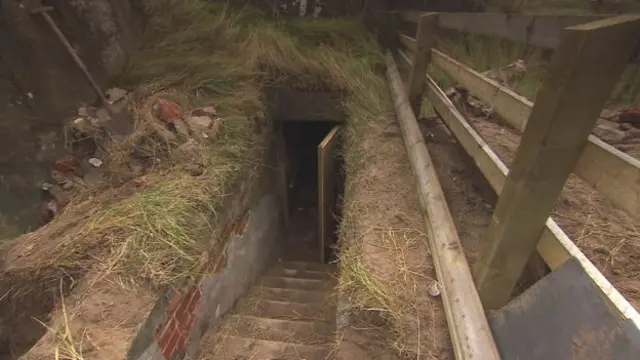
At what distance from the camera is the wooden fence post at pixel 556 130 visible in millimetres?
940

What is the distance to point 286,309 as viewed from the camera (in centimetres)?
345

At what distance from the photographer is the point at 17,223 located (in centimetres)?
277

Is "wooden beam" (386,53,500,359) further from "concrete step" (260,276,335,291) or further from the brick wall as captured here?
"concrete step" (260,276,335,291)

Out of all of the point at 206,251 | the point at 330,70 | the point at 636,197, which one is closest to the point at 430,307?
the point at 636,197

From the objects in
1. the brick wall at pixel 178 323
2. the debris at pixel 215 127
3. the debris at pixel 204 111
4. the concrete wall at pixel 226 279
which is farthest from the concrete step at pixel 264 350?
the debris at pixel 204 111

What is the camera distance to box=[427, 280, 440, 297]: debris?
1.74 m

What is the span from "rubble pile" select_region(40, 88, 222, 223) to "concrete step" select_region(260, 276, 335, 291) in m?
A: 1.69

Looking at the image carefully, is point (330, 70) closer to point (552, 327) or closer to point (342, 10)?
point (342, 10)

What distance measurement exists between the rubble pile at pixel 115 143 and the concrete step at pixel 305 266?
6.81 feet

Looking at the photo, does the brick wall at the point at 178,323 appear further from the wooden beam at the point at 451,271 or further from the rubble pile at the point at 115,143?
the wooden beam at the point at 451,271

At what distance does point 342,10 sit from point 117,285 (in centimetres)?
418

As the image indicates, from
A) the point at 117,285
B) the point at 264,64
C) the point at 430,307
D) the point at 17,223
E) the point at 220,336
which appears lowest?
the point at 220,336

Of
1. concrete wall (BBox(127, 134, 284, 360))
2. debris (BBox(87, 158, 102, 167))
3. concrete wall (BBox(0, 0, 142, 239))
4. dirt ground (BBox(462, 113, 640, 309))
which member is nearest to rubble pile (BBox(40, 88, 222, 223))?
debris (BBox(87, 158, 102, 167))

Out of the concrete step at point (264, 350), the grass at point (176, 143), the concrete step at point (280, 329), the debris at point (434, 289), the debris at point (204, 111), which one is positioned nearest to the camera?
the debris at point (434, 289)
